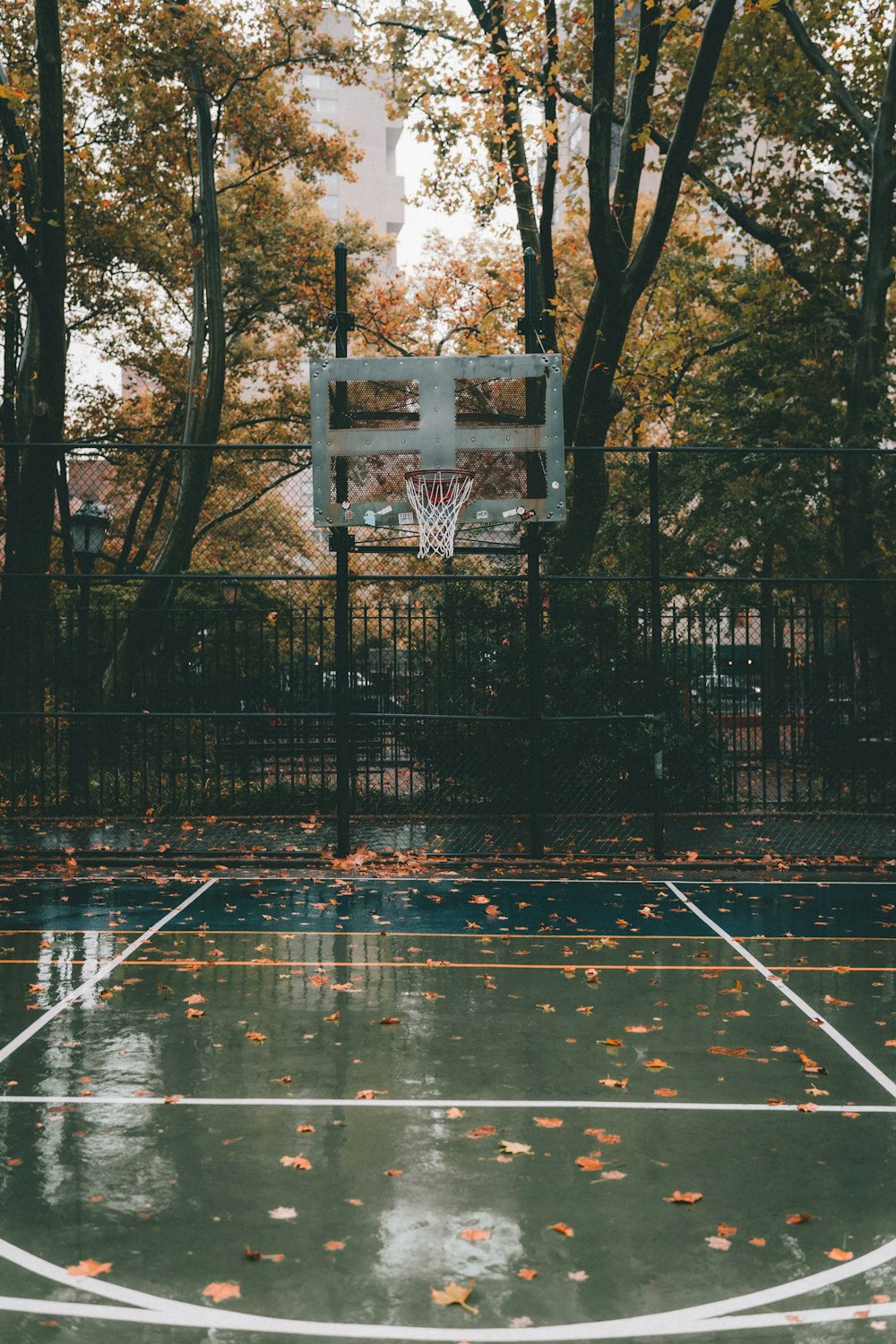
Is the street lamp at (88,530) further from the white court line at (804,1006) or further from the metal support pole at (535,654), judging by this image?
the white court line at (804,1006)

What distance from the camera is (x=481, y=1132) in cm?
502

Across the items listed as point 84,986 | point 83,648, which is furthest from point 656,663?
point 83,648

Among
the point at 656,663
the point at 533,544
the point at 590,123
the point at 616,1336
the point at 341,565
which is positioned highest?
the point at 590,123

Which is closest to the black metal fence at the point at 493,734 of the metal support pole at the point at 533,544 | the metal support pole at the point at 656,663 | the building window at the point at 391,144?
the metal support pole at the point at 656,663

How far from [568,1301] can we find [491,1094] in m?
1.76

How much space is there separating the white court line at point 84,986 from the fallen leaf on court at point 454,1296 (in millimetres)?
2972

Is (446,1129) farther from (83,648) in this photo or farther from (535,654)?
(83,648)

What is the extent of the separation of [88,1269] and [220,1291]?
1.56ft

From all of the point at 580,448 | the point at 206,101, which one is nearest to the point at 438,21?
the point at 206,101

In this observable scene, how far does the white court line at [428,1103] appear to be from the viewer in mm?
5285

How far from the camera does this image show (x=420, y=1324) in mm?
3578

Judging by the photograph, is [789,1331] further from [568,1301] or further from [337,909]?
[337,909]

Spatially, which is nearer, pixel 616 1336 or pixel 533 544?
pixel 616 1336

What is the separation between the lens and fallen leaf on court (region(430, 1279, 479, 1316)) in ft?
12.0
